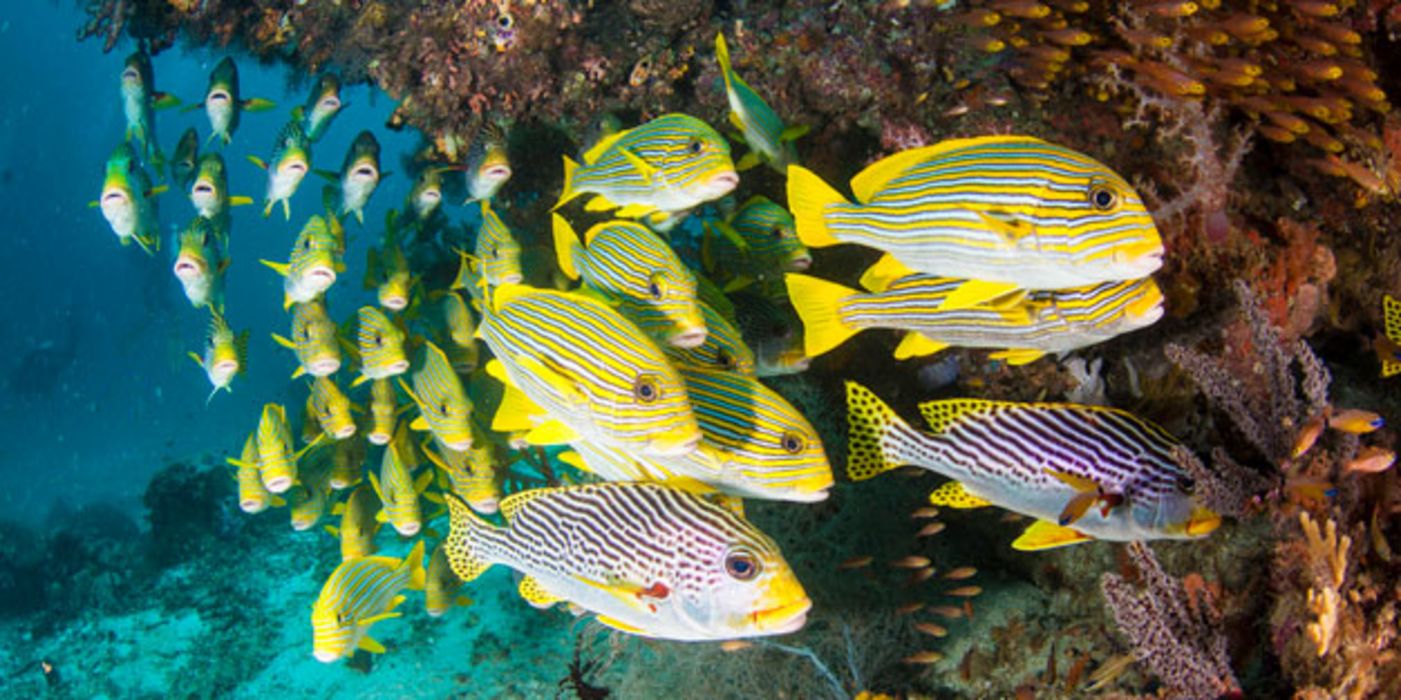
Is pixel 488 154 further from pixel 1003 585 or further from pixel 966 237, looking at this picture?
pixel 1003 585

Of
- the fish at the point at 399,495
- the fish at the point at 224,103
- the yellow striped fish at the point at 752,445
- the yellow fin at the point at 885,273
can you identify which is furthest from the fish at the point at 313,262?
the yellow fin at the point at 885,273

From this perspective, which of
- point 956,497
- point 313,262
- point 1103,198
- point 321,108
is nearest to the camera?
point 1103,198

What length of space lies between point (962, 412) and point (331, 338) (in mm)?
5146

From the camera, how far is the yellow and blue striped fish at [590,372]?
8.82 ft

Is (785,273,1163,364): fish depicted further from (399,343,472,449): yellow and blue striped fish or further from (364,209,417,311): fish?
(364,209,417,311): fish

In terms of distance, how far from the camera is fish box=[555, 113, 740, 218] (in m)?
3.85

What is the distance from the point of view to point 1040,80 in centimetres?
470

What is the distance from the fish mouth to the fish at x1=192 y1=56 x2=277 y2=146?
5384mm

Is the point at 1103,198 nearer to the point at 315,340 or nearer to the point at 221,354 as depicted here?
the point at 315,340

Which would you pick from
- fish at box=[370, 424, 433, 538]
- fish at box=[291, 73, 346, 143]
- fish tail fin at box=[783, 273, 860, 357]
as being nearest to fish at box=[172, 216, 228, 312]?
fish at box=[291, 73, 346, 143]

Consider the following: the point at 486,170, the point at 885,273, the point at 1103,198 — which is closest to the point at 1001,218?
the point at 1103,198

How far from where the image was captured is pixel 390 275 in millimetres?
6199

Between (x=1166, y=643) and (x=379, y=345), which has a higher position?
(x=379, y=345)

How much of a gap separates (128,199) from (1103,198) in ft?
22.6
